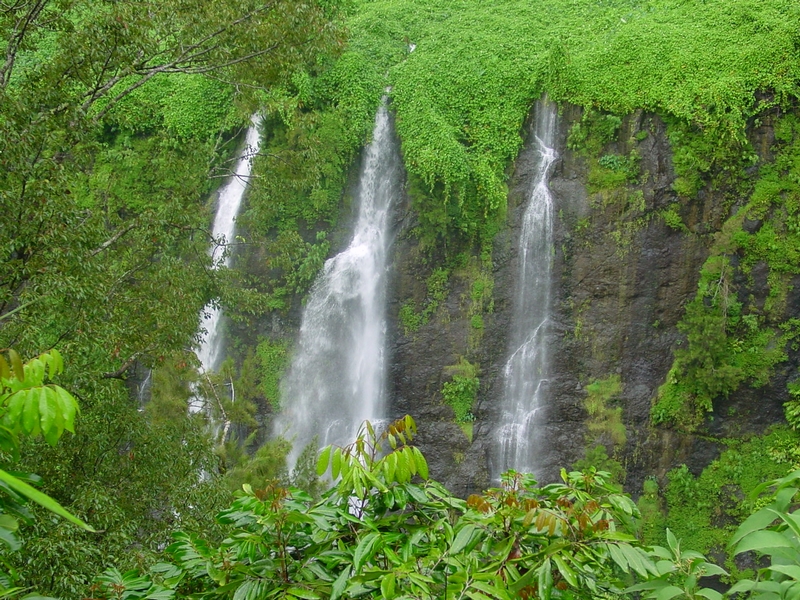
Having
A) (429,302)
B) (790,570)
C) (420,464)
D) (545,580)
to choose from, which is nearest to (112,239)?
(420,464)

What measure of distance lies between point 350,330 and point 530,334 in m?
3.72

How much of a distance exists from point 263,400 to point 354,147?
18.7 feet

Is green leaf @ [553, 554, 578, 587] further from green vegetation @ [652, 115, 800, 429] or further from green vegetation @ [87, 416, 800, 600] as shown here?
green vegetation @ [652, 115, 800, 429]

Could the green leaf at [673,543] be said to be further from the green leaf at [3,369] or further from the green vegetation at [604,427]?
the green vegetation at [604,427]

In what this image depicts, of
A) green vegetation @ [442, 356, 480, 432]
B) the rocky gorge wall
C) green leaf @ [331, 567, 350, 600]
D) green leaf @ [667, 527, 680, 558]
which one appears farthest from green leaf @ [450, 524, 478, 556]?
green vegetation @ [442, 356, 480, 432]

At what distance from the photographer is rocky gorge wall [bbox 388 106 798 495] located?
11781 millimetres

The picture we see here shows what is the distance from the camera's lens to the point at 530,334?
1286 centimetres

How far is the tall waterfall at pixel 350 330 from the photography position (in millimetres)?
13812

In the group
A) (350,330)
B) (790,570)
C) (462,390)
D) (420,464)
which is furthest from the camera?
(350,330)

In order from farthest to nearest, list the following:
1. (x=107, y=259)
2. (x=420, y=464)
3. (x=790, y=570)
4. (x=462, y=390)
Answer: (x=462, y=390) → (x=107, y=259) → (x=420, y=464) → (x=790, y=570)

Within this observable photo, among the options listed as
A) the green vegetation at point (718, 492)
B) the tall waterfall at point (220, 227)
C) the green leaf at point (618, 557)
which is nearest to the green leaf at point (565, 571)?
the green leaf at point (618, 557)

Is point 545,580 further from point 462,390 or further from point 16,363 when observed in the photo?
point 462,390

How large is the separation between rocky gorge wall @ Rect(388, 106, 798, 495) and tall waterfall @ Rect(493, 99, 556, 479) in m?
0.18

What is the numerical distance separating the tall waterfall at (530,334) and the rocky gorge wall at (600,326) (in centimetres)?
18
